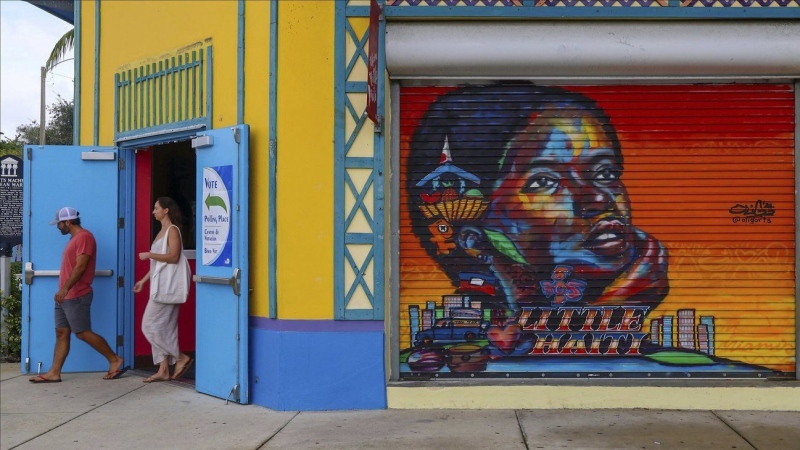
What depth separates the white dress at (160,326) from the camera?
9234 millimetres

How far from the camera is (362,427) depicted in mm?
7297

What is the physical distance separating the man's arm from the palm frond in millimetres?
14298

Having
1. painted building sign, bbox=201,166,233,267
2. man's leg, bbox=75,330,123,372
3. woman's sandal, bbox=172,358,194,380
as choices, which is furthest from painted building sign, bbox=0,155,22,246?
painted building sign, bbox=201,166,233,267

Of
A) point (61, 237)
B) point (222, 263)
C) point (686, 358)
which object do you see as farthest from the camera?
point (61, 237)

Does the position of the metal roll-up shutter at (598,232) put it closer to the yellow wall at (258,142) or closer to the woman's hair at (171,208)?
the yellow wall at (258,142)

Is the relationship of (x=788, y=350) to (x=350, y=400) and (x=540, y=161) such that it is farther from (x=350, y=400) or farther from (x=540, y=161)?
(x=350, y=400)

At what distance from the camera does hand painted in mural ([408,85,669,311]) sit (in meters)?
8.20

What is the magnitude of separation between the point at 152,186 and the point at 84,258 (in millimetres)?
1473

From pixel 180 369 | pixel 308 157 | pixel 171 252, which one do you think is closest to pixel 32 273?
pixel 171 252

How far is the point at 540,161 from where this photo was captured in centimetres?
824

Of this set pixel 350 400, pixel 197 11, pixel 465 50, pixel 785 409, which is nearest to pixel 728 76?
pixel 465 50

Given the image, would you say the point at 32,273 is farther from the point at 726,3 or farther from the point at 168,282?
the point at 726,3

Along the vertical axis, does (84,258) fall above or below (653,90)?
below

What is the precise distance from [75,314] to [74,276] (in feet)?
1.47
